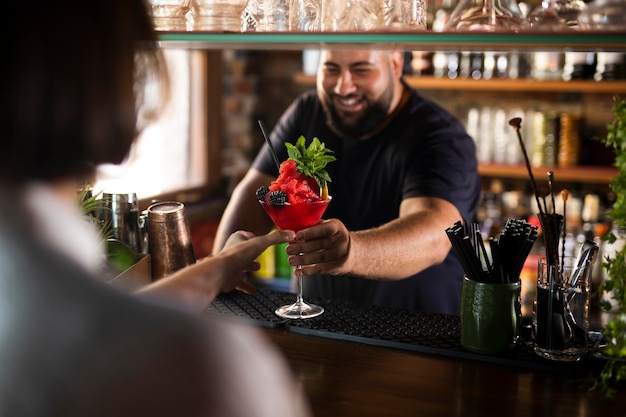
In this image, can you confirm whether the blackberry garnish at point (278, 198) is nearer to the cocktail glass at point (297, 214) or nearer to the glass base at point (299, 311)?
the cocktail glass at point (297, 214)

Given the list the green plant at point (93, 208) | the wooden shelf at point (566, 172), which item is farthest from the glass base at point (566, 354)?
the wooden shelf at point (566, 172)

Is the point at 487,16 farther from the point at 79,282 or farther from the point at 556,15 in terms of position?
the point at 79,282

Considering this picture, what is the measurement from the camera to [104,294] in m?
0.70

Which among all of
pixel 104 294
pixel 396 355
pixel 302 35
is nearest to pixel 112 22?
pixel 104 294

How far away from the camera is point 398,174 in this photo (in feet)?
8.36

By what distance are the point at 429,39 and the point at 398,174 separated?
109 centimetres

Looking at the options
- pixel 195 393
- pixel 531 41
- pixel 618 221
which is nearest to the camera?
pixel 195 393

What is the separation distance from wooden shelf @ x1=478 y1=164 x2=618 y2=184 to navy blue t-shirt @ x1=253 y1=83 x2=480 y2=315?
140 cm

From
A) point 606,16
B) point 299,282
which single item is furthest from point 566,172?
point 606,16

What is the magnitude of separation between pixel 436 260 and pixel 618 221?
3.13 ft

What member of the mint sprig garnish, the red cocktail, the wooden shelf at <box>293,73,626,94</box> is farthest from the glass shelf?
the wooden shelf at <box>293,73,626,94</box>

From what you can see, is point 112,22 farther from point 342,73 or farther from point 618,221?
point 342,73

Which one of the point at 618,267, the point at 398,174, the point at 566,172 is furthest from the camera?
the point at 566,172

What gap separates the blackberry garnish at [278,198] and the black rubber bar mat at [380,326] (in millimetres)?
270
